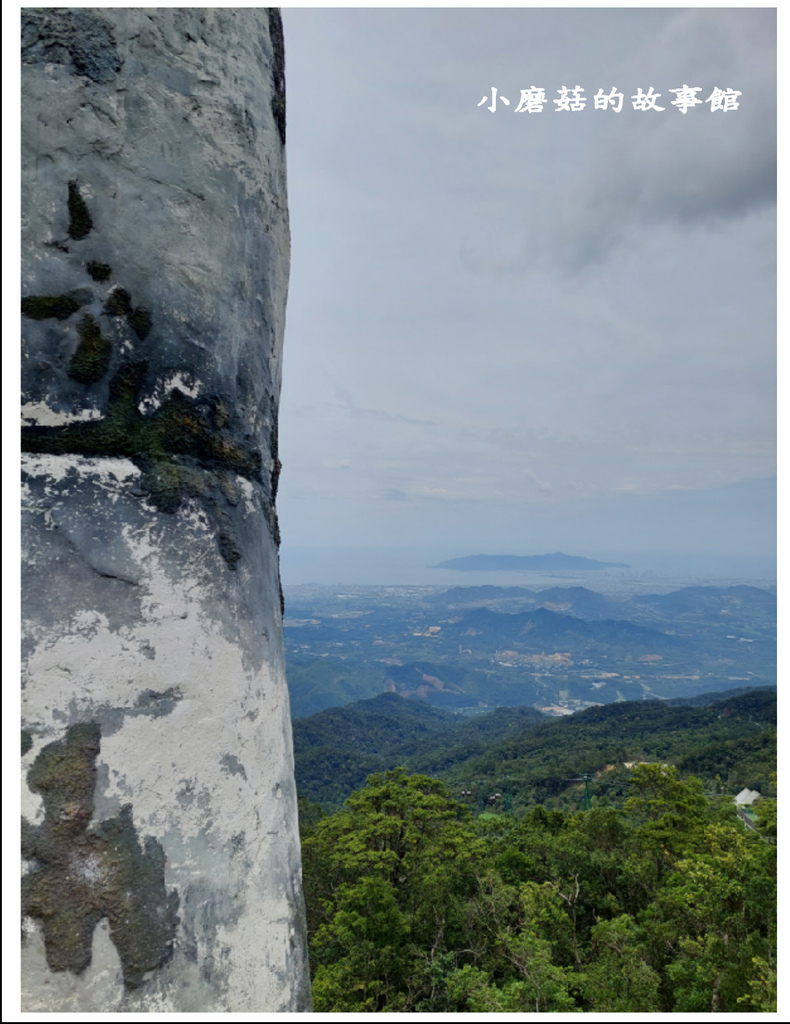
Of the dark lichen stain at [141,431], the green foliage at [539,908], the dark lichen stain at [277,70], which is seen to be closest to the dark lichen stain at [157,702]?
the dark lichen stain at [141,431]

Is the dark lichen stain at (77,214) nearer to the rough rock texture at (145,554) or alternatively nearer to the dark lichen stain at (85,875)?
the rough rock texture at (145,554)

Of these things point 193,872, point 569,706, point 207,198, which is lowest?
point 569,706

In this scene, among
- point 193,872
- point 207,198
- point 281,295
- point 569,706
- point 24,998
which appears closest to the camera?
point 24,998

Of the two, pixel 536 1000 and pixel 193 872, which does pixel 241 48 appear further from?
pixel 536 1000

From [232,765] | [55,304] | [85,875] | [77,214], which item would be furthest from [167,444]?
[85,875]

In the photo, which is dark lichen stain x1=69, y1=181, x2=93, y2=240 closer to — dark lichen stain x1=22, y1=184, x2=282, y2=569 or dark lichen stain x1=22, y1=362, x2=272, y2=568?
Result: dark lichen stain x1=22, y1=184, x2=282, y2=569

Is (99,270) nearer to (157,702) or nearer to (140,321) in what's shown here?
(140,321)

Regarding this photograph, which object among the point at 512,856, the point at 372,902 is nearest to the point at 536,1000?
the point at 372,902
